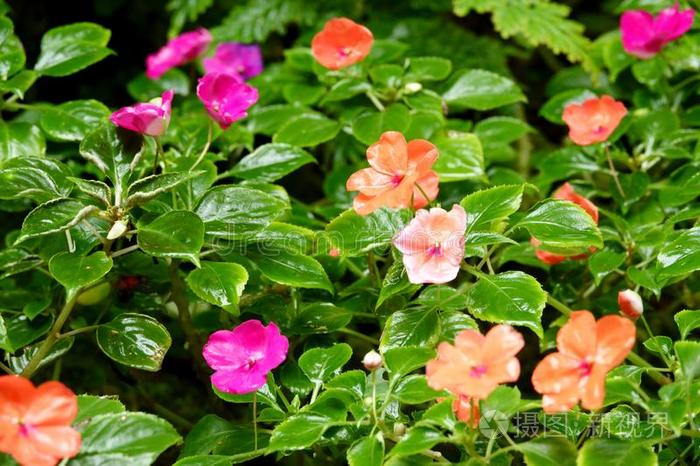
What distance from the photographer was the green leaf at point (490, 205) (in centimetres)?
Answer: 107

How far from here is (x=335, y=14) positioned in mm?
2074

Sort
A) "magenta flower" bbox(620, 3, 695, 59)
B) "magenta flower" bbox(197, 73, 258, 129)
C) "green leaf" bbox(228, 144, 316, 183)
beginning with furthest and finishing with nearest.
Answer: "magenta flower" bbox(620, 3, 695, 59)
"green leaf" bbox(228, 144, 316, 183)
"magenta flower" bbox(197, 73, 258, 129)

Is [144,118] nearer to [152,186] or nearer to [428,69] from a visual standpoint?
[152,186]

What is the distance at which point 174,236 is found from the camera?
1.04 m

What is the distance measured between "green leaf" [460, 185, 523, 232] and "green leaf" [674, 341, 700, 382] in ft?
0.85

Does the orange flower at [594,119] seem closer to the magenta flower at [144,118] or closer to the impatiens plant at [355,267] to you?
the impatiens plant at [355,267]

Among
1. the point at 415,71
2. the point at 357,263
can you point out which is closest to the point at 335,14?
the point at 415,71

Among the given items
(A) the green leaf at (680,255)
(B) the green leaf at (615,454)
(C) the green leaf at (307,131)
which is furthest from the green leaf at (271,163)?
(B) the green leaf at (615,454)

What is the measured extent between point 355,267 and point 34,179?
50cm

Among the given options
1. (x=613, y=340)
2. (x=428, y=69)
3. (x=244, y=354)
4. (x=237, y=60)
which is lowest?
(x=237, y=60)

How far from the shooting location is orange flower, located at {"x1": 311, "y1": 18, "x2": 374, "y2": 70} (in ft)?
4.89

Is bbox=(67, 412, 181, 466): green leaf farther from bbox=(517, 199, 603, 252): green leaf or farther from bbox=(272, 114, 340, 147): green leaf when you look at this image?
bbox=(272, 114, 340, 147): green leaf

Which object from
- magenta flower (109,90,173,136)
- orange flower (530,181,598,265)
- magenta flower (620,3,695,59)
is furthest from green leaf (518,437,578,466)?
magenta flower (620,3,695,59)

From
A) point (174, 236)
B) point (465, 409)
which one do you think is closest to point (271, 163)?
point (174, 236)
